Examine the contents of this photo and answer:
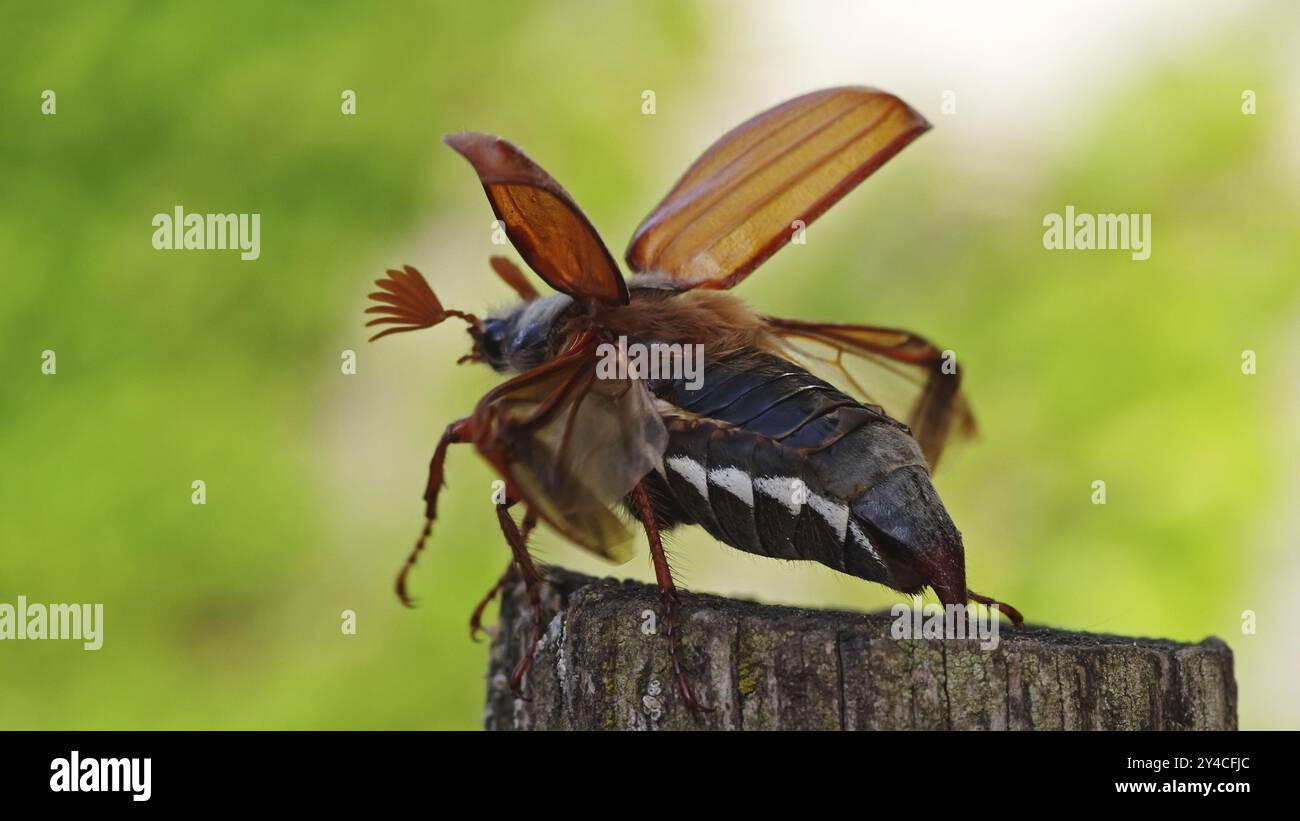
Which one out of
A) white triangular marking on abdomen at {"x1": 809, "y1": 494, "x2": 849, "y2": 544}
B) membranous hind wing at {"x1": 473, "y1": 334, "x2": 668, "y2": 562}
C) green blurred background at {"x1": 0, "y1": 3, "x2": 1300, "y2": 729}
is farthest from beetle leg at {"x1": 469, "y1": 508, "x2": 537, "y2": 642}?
green blurred background at {"x1": 0, "y1": 3, "x2": 1300, "y2": 729}

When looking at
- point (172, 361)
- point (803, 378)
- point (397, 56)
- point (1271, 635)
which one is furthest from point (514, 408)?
point (1271, 635)

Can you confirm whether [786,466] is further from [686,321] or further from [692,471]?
[686,321]

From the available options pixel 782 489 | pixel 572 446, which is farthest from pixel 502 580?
pixel 782 489

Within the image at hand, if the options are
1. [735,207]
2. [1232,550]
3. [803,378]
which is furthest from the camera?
[1232,550]

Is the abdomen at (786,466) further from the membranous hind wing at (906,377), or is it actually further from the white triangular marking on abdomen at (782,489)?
the membranous hind wing at (906,377)

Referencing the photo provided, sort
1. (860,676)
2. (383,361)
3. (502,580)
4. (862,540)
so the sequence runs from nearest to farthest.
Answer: (860,676) < (862,540) < (502,580) < (383,361)

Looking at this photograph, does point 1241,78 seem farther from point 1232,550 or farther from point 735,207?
point 735,207

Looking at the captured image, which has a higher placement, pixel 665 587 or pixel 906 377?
pixel 906 377
